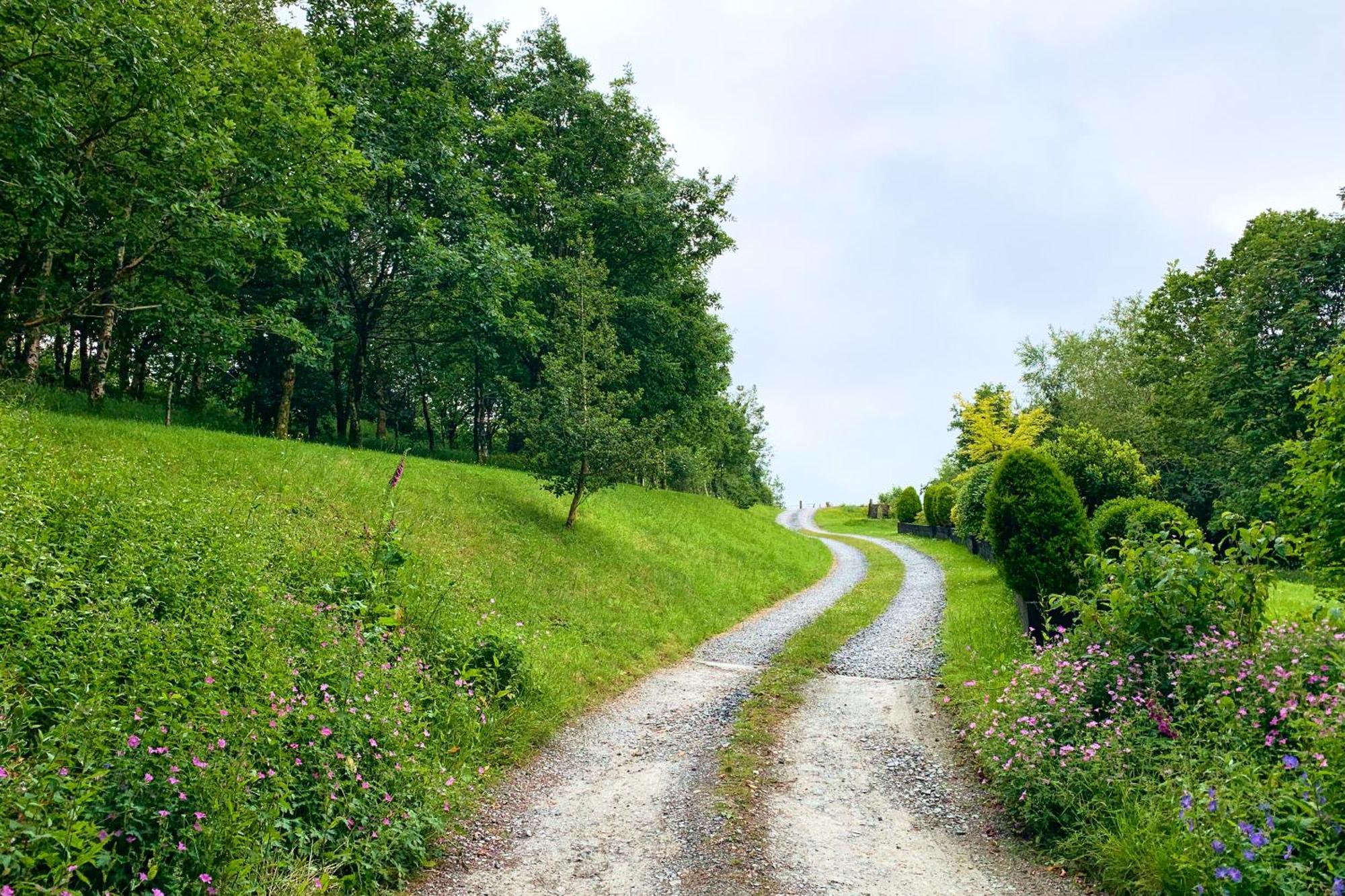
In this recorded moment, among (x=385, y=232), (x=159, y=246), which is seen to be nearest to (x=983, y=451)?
(x=385, y=232)

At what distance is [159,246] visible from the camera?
13.8 meters

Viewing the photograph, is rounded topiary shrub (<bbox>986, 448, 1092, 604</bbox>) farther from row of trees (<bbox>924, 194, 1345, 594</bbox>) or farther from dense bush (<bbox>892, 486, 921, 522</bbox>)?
dense bush (<bbox>892, 486, 921, 522</bbox>)

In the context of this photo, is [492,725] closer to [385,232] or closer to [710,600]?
[710,600]

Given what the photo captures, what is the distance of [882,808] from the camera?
544cm

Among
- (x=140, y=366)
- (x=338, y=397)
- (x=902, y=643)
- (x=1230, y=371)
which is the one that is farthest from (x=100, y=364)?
(x=1230, y=371)

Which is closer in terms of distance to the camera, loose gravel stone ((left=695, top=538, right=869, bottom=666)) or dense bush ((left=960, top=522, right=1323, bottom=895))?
dense bush ((left=960, top=522, right=1323, bottom=895))

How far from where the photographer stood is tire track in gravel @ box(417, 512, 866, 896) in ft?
14.3

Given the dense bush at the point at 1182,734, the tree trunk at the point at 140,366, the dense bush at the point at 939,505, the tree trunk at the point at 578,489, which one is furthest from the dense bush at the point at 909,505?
the tree trunk at the point at 140,366

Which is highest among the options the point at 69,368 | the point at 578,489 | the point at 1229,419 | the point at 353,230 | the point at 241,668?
the point at 353,230

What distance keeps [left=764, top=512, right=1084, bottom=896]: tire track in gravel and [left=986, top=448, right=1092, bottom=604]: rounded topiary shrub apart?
334cm

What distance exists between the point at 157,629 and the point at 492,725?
3044 millimetres

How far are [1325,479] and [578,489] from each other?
40.1 ft

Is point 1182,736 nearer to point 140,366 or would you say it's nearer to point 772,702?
point 772,702

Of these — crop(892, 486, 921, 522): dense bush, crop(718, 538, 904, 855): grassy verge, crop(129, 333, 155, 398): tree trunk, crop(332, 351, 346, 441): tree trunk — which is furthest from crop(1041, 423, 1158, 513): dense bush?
crop(129, 333, 155, 398): tree trunk
